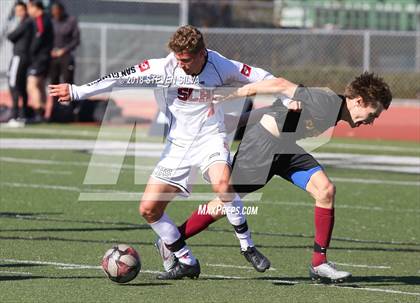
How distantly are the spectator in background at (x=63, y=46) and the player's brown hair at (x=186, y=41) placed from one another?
15319 mm

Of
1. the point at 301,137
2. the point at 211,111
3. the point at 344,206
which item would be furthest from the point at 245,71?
the point at 344,206

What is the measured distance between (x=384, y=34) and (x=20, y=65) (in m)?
8.90

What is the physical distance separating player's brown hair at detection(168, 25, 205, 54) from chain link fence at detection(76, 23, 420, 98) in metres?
18.4

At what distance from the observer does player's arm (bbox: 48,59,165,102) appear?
8.36 metres

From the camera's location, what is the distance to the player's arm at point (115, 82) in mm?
8359

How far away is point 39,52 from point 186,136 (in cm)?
1431

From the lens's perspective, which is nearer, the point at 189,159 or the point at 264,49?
the point at 189,159

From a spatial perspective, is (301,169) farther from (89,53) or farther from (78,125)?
(89,53)

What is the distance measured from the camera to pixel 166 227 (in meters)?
8.48

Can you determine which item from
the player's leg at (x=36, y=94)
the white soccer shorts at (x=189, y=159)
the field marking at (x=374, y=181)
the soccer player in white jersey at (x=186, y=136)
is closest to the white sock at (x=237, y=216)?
the soccer player in white jersey at (x=186, y=136)

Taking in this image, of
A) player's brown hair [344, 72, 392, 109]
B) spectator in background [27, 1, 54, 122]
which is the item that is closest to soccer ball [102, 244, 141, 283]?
player's brown hair [344, 72, 392, 109]

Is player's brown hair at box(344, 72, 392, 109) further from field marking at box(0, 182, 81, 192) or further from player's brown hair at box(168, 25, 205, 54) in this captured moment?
field marking at box(0, 182, 81, 192)

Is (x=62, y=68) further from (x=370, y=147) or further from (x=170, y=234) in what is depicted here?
(x=170, y=234)

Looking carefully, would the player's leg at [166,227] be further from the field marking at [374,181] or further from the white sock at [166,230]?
the field marking at [374,181]
